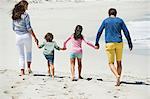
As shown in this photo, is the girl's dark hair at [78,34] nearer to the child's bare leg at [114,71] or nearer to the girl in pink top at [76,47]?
the girl in pink top at [76,47]

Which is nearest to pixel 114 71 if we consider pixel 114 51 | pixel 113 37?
pixel 114 51

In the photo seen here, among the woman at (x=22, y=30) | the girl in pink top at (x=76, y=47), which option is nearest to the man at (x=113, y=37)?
the girl in pink top at (x=76, y=47)

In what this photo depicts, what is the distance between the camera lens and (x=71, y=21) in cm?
525

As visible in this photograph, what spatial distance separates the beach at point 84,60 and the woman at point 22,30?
0.05 metres

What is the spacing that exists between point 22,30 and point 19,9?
0.69 feet

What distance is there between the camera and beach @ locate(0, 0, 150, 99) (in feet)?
16.4

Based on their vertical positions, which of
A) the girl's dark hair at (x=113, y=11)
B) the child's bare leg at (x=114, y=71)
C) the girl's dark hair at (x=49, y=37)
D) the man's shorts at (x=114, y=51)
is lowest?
the child's bare leg at (x=114, y=71)

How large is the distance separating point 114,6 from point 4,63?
3.93ft

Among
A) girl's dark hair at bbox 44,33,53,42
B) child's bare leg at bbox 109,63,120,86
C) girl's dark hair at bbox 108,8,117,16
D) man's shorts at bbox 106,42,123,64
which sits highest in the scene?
girl's dark hair at bbox 108,8,117,16

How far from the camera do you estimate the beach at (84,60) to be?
501cm

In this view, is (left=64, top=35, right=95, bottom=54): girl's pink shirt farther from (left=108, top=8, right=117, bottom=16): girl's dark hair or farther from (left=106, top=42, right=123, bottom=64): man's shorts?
(left=108, top=8, right=117, bottom=16): girl's dark hair

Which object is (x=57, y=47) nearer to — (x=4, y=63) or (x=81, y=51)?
(x=81, y=51)

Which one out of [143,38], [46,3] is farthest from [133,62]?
[46,3]

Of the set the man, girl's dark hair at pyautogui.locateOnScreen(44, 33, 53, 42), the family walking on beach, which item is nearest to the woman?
the family walking on beach
